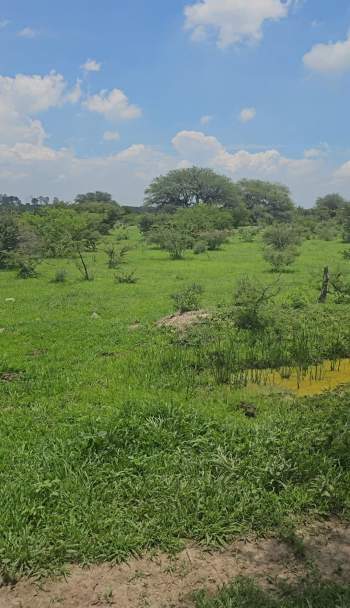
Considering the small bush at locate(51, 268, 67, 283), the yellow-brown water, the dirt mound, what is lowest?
the yellow-brown water

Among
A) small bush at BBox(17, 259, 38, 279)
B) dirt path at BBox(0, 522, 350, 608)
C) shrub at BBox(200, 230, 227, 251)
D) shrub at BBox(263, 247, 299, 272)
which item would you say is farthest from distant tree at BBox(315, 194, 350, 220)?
A: dirt path at BBox(0, 522, 350, 608)

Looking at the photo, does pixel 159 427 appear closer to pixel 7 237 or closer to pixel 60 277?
pixel 60 277

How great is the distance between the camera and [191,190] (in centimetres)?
7675

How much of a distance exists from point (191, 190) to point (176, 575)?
2955 inches

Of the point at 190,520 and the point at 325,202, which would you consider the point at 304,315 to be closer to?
the point at 190,520

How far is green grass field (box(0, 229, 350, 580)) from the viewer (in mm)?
4910

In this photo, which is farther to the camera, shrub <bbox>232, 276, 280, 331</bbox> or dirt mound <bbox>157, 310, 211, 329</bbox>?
dirt mound <bbox>157, 310, 211, 329</bbox>

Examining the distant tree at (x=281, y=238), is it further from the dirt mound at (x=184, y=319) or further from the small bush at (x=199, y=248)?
the dirt mound at (x=184, y=319)

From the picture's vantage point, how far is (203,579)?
4.35 m

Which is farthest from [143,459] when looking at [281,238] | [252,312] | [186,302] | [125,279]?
[281,238]

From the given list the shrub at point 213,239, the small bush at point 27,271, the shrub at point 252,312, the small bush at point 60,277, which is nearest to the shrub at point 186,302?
the shrub at point 252,312

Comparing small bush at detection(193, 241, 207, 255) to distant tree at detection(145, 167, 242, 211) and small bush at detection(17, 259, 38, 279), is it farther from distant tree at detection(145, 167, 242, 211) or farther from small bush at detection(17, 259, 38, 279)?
distant tree at detection(145, 167, 242, 211)

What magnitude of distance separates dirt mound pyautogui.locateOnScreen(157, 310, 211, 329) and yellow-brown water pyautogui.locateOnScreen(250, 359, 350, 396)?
11.0 feet

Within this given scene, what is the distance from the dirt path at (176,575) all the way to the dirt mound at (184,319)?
826 centimetres
